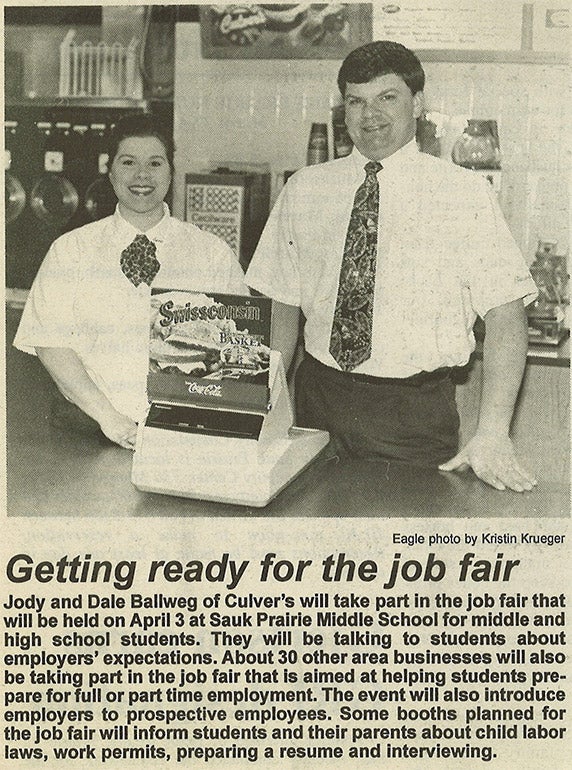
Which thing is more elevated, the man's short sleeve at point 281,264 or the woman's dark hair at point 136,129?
the woman's dark hair at point 136,129

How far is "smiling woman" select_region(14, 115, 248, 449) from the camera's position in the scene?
1.82 meters

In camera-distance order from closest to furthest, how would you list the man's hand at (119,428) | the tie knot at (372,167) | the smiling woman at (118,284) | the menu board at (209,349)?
the menu board at (209,349)
the man's hand at (119,428)
the smiling woman at (118,284)
the tie knot at (372,167)

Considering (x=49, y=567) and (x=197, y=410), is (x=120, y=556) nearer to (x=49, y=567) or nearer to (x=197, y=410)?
(x=49, y=567)

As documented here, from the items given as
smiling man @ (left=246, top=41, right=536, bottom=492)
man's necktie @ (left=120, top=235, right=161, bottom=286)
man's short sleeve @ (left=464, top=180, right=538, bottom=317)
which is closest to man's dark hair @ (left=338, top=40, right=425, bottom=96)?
smiling man @ (left=246, top=41, right=536, bottom=492)

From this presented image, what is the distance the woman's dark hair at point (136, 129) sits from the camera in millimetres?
1994

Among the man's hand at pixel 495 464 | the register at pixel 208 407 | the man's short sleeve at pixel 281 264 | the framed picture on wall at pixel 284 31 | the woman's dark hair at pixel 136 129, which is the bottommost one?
the man's hand at pixel 495 464

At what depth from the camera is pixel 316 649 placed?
5.33 ft

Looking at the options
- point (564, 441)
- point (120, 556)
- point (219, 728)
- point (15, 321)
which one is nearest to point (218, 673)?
point (219, 728)

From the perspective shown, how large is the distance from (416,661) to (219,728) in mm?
346

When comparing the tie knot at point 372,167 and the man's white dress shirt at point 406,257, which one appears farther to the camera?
the tie knot at point 372,167

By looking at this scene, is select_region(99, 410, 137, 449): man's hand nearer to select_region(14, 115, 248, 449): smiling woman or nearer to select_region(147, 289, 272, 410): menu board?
select_region(14, 115, 248, 449): smiling woman

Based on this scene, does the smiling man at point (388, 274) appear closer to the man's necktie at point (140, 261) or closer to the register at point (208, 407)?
the man's necktie at point (140, 261)

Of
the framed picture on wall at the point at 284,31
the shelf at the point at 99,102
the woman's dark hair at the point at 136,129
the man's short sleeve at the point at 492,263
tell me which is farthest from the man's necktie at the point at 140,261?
the shelf at the point at 99,102

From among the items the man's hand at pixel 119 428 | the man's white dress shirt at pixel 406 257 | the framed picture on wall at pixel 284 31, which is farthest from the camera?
the framed picture on wall at pixel 284 31
